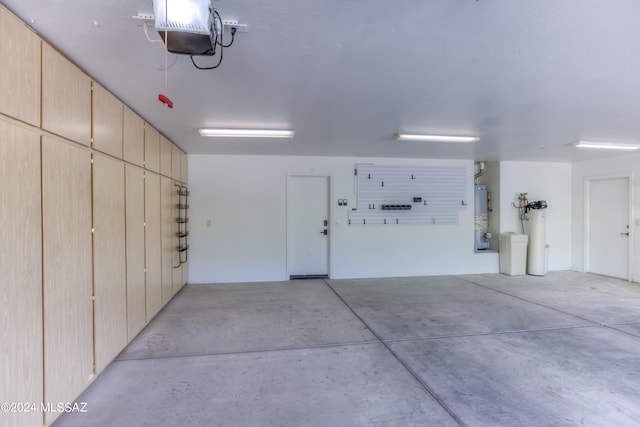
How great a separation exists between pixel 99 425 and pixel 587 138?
6438 millimetres

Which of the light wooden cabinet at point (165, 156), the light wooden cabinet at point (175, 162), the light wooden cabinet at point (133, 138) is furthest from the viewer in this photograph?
the light wooden cabinet at point (175, 162)

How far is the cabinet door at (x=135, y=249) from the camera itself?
294 cm

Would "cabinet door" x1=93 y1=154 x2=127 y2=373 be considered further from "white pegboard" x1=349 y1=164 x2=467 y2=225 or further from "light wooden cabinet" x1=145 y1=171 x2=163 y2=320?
"white pegboard" x1=349 y1=164 x2=467 y2=225

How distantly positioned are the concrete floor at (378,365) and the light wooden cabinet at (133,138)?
1.90 meters

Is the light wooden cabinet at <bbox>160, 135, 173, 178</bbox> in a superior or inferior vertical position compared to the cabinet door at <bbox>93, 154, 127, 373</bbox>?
superior

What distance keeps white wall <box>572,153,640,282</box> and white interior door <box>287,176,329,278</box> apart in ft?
18.1

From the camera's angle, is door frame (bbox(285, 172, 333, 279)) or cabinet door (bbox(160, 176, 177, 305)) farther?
door frame (bbox(285, 172, 333, 279))

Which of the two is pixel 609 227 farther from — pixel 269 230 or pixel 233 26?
pixel 233 26

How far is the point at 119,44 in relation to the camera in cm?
195

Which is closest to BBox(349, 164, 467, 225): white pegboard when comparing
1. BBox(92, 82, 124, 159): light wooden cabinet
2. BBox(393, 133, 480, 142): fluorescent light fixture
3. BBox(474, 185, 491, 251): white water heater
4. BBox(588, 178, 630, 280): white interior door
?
BBox(474, 185, 491, 251): white water heater

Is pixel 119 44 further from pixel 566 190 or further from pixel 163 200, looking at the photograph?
pixel 566 190

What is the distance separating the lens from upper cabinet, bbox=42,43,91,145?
5.97 ft

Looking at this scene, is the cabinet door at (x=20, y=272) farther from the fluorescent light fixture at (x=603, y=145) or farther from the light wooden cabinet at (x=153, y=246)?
the fluorescent light fixture at (x=603, y=145)

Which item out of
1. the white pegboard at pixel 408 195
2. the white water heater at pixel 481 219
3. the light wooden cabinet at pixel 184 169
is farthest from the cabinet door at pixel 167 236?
the white water heater at pixel 481 219
